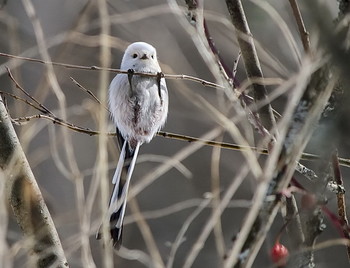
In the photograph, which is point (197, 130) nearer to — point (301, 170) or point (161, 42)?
point (161, 42)

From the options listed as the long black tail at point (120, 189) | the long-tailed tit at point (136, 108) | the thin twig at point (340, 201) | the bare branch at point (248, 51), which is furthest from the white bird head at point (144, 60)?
the thin twig at point (340, 201)

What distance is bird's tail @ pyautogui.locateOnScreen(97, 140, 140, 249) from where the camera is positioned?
1.94 meters

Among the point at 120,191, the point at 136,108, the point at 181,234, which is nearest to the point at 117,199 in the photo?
the point at 120,191

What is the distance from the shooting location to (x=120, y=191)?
2.13 m

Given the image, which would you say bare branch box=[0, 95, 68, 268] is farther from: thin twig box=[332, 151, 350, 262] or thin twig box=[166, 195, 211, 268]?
thin twig box=[332, 151, 350, 262]

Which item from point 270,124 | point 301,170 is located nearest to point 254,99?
point 270,124

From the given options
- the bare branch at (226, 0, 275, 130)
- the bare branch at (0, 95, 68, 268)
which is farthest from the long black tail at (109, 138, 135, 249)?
the bare branch at (226, 0, 275, 130)

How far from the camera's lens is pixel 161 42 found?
4500 mm

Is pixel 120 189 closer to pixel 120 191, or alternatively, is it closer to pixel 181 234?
pixel 120 191

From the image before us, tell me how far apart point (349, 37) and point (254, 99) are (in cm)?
73

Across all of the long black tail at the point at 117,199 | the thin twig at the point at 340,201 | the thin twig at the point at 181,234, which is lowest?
the long black tail at the point at 117,199

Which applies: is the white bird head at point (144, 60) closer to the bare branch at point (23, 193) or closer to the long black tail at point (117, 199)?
the long black tail at point (117, 199)

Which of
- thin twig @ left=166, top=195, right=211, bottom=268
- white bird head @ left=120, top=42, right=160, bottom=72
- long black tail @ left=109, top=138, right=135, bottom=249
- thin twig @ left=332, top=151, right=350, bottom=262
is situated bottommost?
long black tail @ left=109, top=138, right=135, bottom=249

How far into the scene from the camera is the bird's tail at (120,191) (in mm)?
1942
